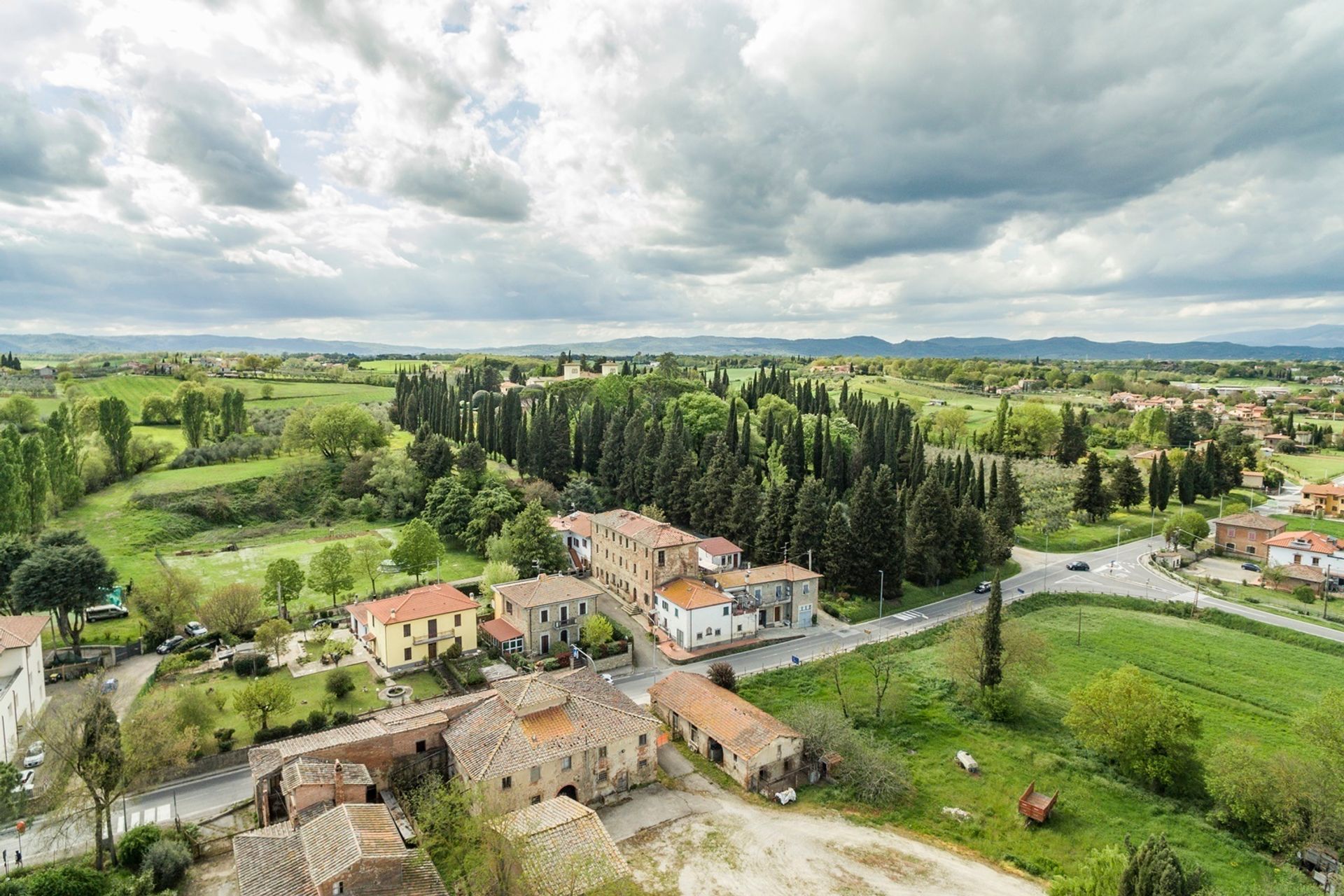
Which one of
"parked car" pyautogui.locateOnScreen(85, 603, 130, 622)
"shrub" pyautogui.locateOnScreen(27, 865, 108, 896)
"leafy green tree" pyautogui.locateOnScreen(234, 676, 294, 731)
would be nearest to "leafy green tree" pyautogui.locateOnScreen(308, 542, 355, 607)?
"parked car" pyautogui.locateOnScreen(85, 603, 130, 622)

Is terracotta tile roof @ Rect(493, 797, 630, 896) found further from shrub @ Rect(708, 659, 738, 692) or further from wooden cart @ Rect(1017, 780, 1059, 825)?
wooden cart @ Rect(1017, 780, 1059, 825)

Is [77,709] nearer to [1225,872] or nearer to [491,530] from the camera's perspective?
[491,530]

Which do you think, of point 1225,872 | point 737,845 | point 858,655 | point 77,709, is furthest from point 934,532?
point 77,709

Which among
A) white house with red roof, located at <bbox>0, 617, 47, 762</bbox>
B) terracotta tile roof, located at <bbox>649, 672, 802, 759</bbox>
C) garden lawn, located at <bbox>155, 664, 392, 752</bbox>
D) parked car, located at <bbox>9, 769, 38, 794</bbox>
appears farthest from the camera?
garden lawn, located at <bbox>155, 664, 392, 752</bbox>

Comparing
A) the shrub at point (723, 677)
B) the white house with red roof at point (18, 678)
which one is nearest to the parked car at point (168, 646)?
the white house with red roof at point (18, 678)

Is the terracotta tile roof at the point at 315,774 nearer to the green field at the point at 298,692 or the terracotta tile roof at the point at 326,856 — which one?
the terracotta tile roof at the point at 326,856
